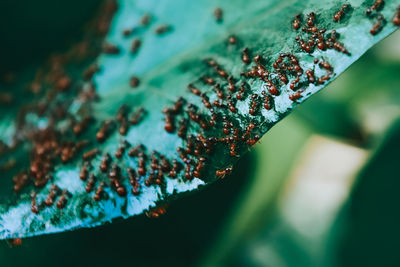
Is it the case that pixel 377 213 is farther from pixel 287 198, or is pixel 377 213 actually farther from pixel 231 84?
pixel 231 84

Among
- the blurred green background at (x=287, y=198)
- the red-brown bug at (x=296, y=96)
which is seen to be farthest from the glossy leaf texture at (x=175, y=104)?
the blurred green background at (x=287, y=198)

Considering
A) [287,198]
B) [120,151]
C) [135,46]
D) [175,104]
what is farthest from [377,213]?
[135,46]

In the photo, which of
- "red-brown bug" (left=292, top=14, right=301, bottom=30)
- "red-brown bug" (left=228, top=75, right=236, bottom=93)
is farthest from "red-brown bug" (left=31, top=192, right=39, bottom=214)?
"red-brown bug" (left=292, top=14, right=301, bottom=30)

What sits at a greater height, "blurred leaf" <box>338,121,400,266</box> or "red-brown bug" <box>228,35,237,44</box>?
"red-brown bug" <box>228,35,237,44</box>

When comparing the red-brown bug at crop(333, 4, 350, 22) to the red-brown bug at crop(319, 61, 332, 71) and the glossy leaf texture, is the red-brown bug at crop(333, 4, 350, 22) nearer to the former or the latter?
the glossy leaf texture

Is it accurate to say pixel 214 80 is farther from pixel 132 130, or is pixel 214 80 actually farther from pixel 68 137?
pixel 68 137

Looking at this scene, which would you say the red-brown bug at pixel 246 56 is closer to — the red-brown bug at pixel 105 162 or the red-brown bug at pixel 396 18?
the red-brown bug at pixel 396 18

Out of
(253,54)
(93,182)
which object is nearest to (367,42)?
(253,54)
